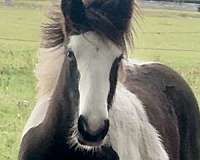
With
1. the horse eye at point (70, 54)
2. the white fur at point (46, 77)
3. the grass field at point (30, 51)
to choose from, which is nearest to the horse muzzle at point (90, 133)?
the horse eye at point (70, 54)

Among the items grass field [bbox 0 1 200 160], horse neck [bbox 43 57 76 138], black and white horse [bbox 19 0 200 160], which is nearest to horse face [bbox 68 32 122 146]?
black and white horse [bbox 19 0 200 160]

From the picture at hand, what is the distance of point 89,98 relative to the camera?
3.97 metres

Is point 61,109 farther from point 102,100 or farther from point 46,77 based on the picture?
point 102,100

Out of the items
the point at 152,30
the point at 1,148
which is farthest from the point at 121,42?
the point at 152,30

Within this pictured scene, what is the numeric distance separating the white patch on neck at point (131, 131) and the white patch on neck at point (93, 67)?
0.47 meters

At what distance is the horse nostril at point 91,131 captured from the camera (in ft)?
12.7

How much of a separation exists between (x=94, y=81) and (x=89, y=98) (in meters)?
0.13

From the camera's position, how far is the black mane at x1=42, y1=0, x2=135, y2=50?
13.6 ft

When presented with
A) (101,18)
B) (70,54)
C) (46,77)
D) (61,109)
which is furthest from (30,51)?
(101,18)

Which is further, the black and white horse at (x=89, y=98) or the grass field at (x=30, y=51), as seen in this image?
the grass field at (x=30, y=51)

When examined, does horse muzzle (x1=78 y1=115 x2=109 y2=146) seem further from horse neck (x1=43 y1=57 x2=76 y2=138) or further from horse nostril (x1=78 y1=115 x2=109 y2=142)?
horse neck (x1=43 y1=57 x2=76 y2=138)

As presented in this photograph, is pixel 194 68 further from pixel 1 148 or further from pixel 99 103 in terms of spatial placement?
pixel 99 103

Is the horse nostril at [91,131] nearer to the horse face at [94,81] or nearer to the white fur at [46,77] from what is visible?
the horse face at [94,81]

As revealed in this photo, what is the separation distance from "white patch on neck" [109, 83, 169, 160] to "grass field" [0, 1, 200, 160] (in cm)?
41
